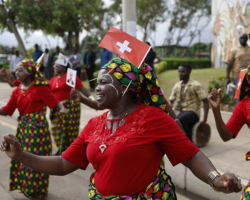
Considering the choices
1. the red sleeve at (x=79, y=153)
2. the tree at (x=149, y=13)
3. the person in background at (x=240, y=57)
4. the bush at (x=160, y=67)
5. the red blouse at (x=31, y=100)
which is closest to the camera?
the red sleeve at (x=79, y=153)

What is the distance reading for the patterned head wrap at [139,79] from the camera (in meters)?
2.23

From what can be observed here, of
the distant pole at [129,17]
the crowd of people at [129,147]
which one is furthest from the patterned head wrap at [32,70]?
the crowd of people at [129,147]

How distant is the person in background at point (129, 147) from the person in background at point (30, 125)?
78.8 inches

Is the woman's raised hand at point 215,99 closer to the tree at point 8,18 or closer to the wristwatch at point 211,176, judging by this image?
the wristwatch at point 211,176

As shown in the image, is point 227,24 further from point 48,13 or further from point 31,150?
point 31,150

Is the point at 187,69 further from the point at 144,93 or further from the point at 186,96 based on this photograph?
the point at 144,93

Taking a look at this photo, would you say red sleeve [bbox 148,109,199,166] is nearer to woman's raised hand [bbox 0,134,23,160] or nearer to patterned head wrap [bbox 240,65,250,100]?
woman's raised hand [bbox 0,134,23,160]

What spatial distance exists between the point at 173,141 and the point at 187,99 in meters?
3.54

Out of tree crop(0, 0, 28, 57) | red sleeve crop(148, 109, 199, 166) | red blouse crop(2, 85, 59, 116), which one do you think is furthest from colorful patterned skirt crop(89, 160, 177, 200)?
tree crop(0, 0, 28, 57)

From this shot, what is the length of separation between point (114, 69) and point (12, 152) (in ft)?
2.80

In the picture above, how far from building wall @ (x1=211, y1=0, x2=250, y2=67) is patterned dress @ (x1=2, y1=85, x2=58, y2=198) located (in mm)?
12031

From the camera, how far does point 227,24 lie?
1677 cm

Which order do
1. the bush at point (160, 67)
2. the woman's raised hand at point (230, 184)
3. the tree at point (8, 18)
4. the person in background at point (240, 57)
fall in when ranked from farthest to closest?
1. the bush at point (160, 67)
2. the tree at point (8, 18)
3. the person in background at point (240, 57)
4. the woman's raised hand at point (230, 184)

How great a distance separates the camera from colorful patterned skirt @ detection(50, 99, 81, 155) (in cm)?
579
